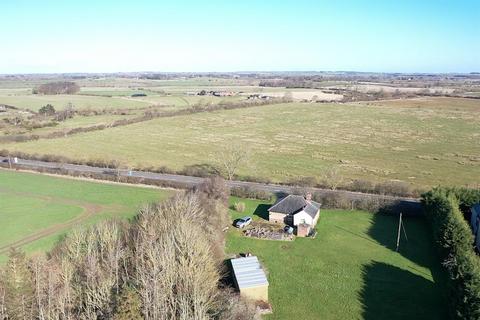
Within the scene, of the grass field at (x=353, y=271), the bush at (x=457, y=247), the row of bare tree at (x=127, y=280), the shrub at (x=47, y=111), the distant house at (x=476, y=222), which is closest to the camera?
the row of bare tree at (x=127, y=280)

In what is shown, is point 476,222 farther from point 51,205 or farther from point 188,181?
point 51,205

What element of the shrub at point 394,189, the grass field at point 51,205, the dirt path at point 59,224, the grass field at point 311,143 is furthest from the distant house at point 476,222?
the dirt path at point 59,224

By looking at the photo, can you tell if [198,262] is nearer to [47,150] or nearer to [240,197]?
[240,197]

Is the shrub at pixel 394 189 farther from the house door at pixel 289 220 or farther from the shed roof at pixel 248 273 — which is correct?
the shed roof at pixel 248 273

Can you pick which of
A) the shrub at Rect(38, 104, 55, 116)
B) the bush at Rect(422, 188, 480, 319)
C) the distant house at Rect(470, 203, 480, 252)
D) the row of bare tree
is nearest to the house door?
the row of bare tree

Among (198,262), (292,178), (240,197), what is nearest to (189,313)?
(198,262)

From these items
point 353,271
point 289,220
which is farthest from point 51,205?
point 353,271
